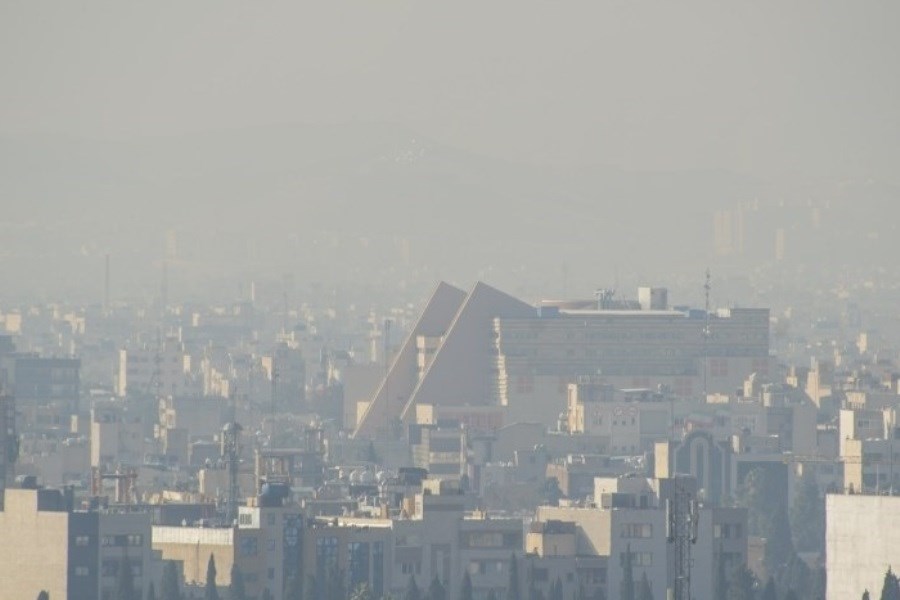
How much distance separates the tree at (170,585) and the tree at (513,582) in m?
5.62

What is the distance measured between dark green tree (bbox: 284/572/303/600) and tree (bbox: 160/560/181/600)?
5.77 ft

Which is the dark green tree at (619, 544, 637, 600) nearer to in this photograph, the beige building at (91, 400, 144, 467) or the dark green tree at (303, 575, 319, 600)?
the dark green tree at (303, 575, 319, 600)

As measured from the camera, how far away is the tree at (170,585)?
75625 mm

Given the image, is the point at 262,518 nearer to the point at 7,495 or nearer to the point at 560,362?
the point at 7,495

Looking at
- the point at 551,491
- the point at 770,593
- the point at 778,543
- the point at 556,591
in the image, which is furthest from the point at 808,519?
the point at 770,593

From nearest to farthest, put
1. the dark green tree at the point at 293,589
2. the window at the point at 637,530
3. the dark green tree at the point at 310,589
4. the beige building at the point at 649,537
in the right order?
the dark green tree at the point at 310,589 < the dark green tree at the point at 293,589 < the beige building at the point at 649,537 < the window at the point at 637,530

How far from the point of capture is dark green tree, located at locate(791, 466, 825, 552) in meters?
108

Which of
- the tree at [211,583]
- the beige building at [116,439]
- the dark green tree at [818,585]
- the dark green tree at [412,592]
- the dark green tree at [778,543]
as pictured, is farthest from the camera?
the beige building at [116,439]

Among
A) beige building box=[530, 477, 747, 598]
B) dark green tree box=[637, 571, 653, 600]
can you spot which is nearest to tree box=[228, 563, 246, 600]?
dark green tree box=[637, 571, 653, 600]

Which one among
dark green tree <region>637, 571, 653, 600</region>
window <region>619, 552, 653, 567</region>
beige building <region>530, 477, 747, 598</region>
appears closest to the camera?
dark green tree <region>637, 571, 653, 600</region>

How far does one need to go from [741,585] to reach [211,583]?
27.9ft

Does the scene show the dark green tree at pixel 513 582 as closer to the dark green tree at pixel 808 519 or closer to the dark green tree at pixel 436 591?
the dark green tree at pixel 436 591

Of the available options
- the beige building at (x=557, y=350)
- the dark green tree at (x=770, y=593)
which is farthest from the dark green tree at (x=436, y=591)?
the beige building at (x=557, y=350)

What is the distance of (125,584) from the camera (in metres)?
77.3
